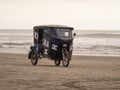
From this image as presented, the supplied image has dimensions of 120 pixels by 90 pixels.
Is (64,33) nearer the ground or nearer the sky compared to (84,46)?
nearer the sky

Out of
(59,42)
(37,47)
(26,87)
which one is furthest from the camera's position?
(37,47)

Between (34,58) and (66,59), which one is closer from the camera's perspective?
(66,59)

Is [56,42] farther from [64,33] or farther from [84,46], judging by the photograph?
Answer: [84,46]

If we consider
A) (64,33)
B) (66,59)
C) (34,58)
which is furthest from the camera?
(34,58)

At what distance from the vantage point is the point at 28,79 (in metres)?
17.6

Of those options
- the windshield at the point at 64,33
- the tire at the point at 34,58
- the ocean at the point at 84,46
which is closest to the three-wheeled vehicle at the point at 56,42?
the windshield at the point at 64,33

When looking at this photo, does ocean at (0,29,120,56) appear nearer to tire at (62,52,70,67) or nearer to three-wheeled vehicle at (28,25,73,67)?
three-wheeled vehicle at (28,25,73,67)

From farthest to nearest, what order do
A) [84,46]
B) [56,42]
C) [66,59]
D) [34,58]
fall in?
1. [84,46]
2. [34,58]
3. [66,59]
4. [56,42]

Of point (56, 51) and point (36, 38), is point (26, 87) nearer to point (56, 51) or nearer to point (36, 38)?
point (56, 51)

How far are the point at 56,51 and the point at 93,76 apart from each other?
19.3 ft

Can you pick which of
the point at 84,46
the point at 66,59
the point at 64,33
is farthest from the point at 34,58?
the point at 84,46

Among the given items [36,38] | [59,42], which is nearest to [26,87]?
[59,42]

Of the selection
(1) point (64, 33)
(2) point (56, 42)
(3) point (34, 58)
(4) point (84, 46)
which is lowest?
(4) point (84, 46)

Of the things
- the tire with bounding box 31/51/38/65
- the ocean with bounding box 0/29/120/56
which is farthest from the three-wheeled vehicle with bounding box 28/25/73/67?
the ocean with bounding box 0/29/120/56
